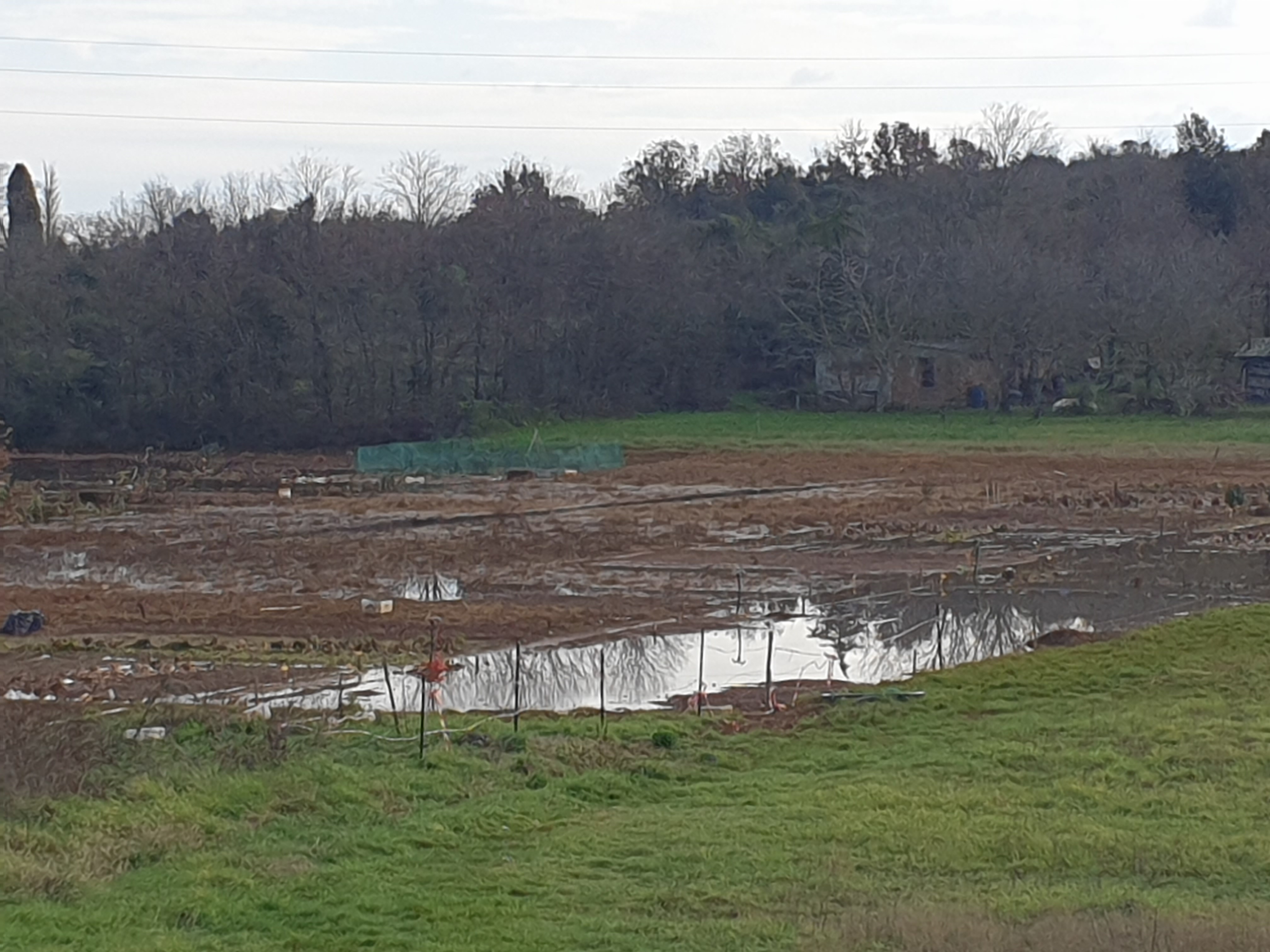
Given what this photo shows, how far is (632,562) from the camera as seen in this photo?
94.1 ft

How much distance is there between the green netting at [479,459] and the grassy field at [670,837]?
33.7 meters

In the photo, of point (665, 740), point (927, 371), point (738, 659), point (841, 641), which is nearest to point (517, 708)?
point (665, 740)

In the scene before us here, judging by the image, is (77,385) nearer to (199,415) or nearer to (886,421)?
(199,415)

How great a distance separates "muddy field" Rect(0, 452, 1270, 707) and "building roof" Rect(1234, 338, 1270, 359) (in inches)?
704

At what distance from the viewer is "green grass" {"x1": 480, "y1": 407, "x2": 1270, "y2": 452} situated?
50031 millimetres

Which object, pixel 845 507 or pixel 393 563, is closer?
pixel 393 563

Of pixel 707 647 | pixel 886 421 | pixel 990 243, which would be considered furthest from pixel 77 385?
pixel 707 647

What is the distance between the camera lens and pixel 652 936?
8148mm

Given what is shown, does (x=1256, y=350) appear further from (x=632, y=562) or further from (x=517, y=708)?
(x=517, y=708)

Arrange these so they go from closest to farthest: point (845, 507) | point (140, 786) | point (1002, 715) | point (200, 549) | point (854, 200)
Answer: point (140, 786)
point (1002, 715)
point (200, 549)
point (845, 507)
point (854, 200)

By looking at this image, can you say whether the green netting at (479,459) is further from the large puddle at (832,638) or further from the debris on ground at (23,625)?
the debris on ground at (23,625)

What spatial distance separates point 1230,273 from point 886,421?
1580cm

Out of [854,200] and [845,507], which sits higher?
[854,200]

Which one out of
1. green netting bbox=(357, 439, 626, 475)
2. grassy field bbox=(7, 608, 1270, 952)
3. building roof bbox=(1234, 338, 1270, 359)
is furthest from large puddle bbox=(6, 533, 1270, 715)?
building roof bbox=(1234, 338, 1270, 359)
